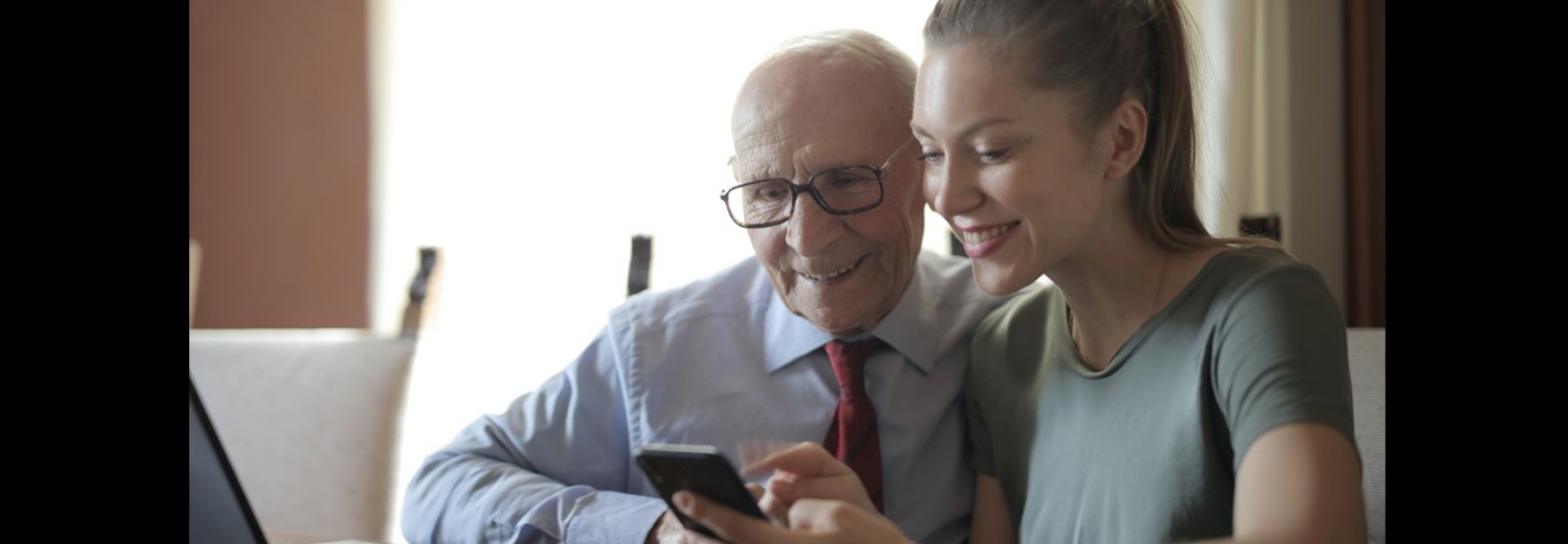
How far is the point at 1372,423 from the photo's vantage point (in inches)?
56.4

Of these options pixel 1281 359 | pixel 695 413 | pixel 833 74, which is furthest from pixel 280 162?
pixel 1281 359

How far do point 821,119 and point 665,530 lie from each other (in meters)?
0.46

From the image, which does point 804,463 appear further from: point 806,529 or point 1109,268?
point 1109,268

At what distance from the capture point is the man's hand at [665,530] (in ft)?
4.27

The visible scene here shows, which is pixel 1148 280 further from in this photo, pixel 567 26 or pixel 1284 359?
pixel 567 26

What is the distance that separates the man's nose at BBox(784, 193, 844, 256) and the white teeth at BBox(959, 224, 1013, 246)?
0.97 feet

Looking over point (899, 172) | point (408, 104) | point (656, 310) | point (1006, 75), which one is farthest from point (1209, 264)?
point (408, 104)

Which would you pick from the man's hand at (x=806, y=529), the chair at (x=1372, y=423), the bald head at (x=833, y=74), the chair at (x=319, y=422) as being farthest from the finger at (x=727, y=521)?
the chair at (x=319, y=422)

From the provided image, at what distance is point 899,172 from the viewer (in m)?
1.39

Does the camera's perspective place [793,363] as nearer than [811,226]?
No

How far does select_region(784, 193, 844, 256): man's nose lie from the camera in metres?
1.36

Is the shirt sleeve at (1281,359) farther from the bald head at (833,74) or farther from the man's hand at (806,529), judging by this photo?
the bald head at (833,74)

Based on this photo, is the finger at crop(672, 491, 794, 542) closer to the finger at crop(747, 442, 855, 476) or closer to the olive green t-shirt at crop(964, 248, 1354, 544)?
the finger at crop(747, 442, 855, 476)

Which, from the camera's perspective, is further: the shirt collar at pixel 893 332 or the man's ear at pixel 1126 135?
the shirt collar at pixel 893 332
